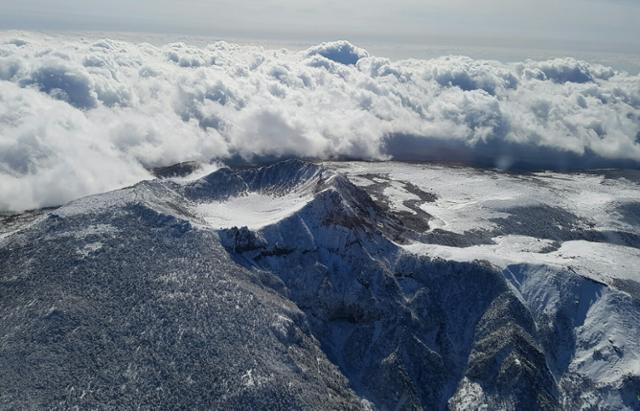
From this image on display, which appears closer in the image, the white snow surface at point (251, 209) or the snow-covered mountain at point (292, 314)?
the snow-covered mountain at point (292, 314)

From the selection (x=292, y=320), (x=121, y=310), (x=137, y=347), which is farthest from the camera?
(x=292, y=320)

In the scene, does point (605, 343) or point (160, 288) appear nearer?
point (160, 288)

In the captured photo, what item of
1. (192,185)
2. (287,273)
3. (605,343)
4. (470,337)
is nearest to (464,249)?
(470,337)

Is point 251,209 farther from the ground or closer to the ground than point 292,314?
farther from the ground

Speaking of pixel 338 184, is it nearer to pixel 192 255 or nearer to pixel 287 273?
pixel 287 273

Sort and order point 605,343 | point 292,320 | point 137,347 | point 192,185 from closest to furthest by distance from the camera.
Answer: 1. point 137,347
2. point 292,320
3. point 605,343
4. point 192,185

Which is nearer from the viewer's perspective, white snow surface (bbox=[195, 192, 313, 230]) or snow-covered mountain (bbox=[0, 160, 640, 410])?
snow-covered mountain (bbox=[0, 160, 640, 410])

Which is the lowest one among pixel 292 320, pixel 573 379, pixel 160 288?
pixel 573 379

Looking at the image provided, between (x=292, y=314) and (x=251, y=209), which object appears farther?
(x=251, y=209)
